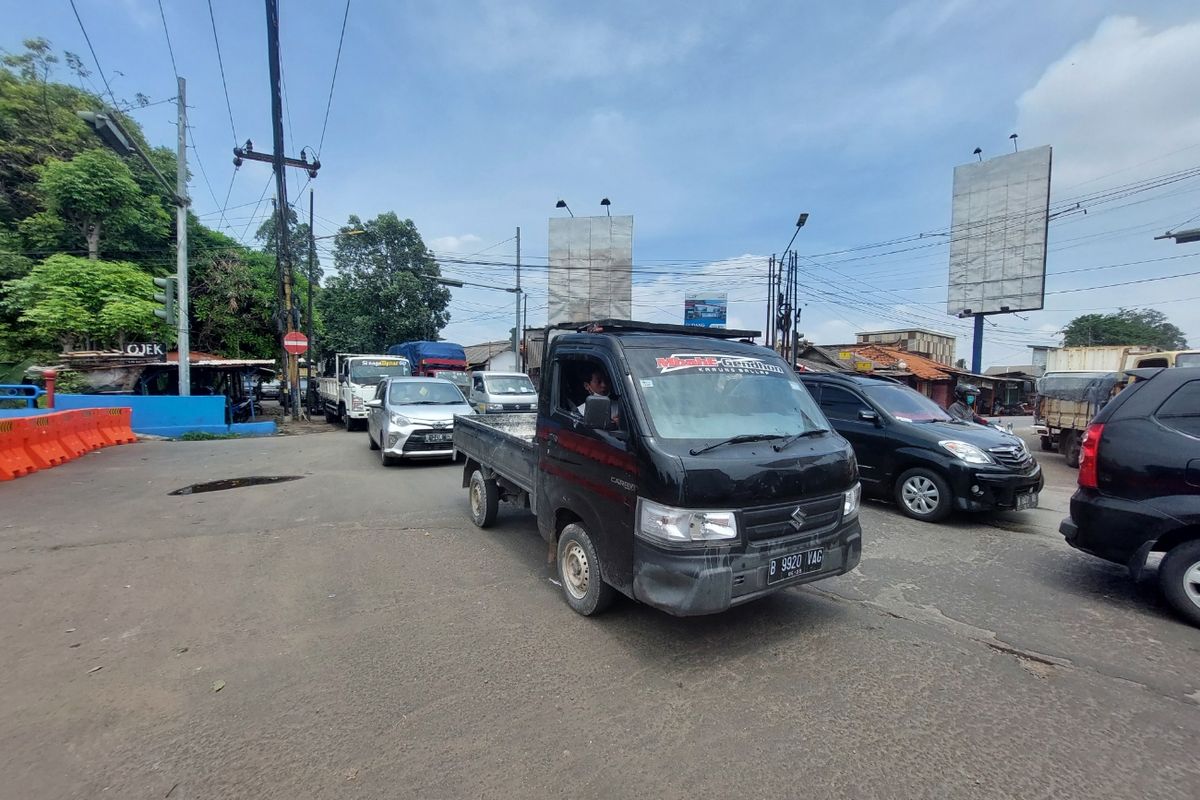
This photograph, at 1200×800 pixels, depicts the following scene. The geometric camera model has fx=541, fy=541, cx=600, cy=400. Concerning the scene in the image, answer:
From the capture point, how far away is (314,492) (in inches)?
313

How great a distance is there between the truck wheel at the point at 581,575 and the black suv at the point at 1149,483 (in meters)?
3.69

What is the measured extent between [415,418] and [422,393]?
132 centimetres

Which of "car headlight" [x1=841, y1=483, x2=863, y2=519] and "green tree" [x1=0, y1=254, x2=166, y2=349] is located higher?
"green tree" [x1=0, y1=254, x2=166, y2=349]

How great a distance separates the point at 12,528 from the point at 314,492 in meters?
3.03

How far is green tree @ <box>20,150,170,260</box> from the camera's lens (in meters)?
19.2

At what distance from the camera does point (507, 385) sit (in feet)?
47.7

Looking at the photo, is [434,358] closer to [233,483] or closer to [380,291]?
[380,291]

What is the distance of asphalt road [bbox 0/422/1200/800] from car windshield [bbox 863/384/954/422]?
186 cm

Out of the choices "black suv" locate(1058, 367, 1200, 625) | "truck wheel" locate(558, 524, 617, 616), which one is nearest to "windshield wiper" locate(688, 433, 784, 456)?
"truck wheel" locate(558, 524, 617, 616)

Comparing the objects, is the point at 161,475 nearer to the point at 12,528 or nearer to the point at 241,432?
the point at 12,528

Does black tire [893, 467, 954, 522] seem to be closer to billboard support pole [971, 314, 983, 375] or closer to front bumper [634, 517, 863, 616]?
front bumper [634, 517, 863, 616]

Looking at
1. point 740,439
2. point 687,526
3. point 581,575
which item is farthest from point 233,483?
point 740,439

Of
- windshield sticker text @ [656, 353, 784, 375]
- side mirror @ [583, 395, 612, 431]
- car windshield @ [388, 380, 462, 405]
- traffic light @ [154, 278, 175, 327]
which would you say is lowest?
car windshield @ [388, 380, 462, 405]

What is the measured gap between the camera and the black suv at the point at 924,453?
5.99 metres
